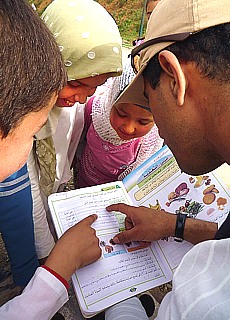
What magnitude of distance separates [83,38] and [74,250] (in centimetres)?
68

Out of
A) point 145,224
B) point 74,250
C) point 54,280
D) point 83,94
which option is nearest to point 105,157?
point 83,94

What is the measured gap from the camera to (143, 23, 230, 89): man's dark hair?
853mm

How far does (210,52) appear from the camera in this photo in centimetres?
86

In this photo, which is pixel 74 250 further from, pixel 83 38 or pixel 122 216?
pixel 83 38

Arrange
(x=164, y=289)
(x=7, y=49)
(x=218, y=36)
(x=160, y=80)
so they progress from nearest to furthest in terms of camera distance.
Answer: (x=7, y=49) → (x=218, y=36) → (x=160, y=80) → (x=164, y=289)

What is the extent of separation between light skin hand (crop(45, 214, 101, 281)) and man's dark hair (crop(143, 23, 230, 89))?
0.61m

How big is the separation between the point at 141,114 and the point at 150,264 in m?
0.57

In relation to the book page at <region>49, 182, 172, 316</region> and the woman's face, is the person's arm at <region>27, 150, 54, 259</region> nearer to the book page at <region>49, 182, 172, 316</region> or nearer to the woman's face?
the book page at <region>49, 182, 172, 316</region>

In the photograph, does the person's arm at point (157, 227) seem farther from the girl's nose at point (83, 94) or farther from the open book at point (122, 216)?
the girl's nose at point (83, 94)

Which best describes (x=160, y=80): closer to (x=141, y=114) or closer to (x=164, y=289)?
(x=141, y=114)

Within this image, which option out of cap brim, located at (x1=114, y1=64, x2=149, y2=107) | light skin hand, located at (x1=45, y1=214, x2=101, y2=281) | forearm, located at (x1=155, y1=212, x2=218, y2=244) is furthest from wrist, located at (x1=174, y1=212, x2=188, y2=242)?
cap brim, located at (x1=114, y1=64, x2=149, y2=107)

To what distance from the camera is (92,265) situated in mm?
1222

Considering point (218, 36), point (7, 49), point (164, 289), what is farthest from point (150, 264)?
point (7, 49)

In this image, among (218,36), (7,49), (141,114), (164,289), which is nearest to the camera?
(7,49)
